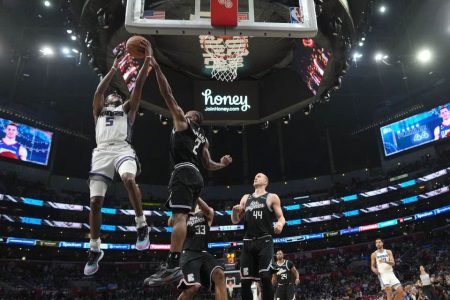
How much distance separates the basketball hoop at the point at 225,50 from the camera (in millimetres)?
9227

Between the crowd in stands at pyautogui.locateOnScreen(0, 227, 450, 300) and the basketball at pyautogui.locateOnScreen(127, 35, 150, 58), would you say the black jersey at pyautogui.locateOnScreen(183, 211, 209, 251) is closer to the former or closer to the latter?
the basketball at pyautogui.locateOnScreen(127, 35, 150, 58)

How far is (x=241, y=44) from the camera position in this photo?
30.5 ft

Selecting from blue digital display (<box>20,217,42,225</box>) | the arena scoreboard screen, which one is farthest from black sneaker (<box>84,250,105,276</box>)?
blue digital display (<box>20,217,42,225</box>)

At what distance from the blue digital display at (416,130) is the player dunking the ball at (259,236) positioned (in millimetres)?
30416

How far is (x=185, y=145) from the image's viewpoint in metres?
5.13

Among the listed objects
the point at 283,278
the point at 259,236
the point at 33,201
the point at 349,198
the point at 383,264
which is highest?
the point at 349,198

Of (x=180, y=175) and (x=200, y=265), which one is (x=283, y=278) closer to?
(x=200, y=265)

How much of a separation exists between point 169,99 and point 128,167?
101 centimetres

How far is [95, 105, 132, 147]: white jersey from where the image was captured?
5168 mm

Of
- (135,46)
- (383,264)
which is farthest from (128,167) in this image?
(383,264)

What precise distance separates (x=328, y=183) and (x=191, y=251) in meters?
36.5

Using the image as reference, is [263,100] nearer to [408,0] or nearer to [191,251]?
[191,251]

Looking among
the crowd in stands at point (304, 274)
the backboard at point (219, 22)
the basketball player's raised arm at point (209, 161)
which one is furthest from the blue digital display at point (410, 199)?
the basketball player's raised arm at point (209, 161)

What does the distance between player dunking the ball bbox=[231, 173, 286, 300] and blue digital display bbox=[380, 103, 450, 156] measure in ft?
99.8
